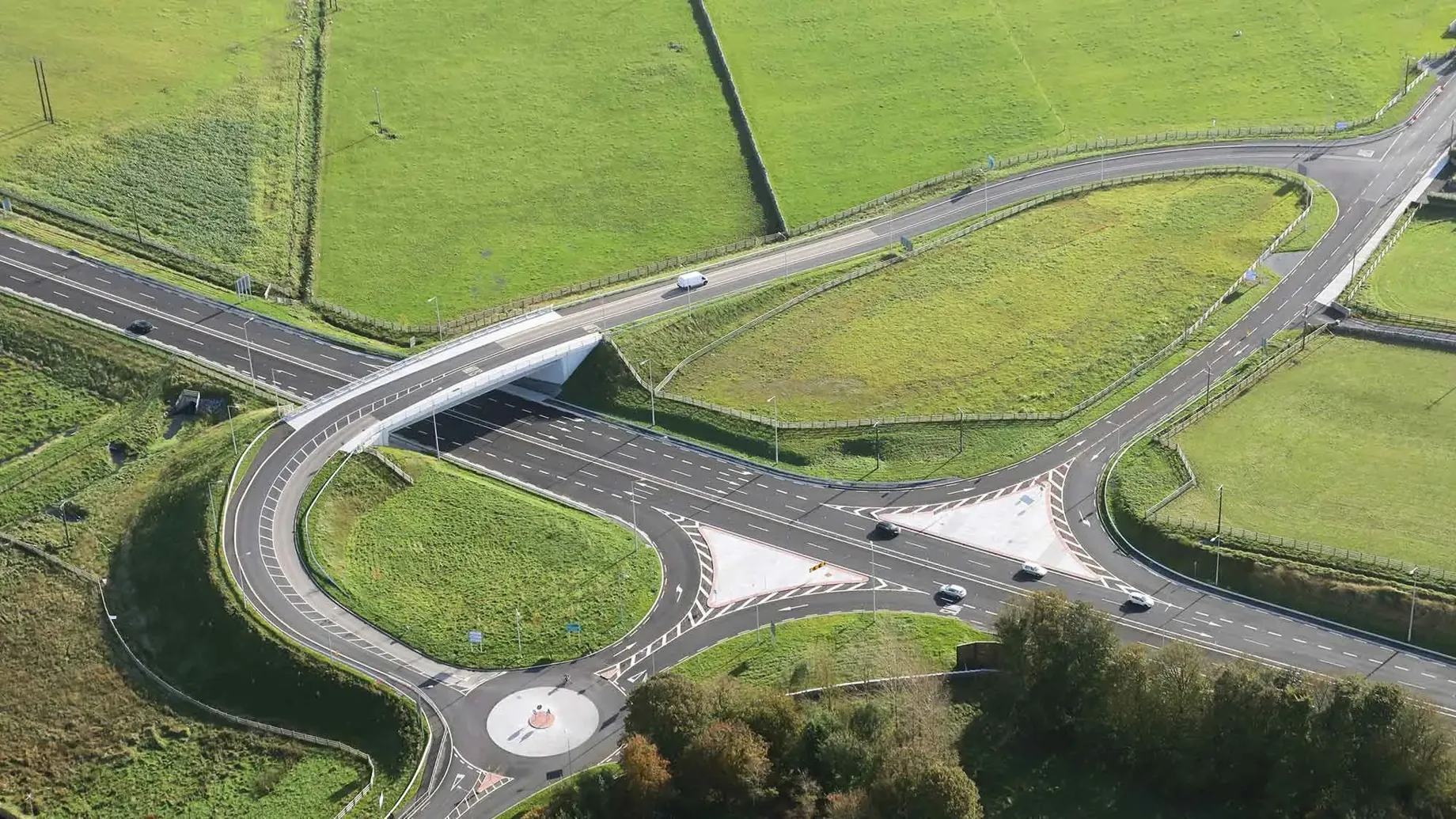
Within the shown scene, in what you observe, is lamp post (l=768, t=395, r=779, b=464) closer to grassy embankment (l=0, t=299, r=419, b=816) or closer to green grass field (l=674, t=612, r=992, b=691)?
green grass field (l=674, t=612, r=992, b=691)

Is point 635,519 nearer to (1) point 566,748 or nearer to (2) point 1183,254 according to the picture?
(1) point 566,748

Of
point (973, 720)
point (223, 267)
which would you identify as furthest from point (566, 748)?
point (223, 267)

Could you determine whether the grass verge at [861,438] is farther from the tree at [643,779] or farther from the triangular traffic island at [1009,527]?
the tree at [643,779]

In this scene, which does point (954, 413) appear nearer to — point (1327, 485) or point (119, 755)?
point (1327, 485)

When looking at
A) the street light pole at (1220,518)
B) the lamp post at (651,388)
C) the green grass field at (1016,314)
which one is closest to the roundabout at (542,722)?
the lamp post at (651,388)

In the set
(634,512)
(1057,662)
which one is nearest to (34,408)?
(634,512)

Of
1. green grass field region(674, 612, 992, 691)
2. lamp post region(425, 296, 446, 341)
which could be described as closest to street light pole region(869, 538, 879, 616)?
green grass field region(674, 612, 992, 691)

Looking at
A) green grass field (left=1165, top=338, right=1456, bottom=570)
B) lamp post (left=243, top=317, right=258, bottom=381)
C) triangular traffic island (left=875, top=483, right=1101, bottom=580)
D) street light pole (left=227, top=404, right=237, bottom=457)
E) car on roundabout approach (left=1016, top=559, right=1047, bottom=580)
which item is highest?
lamp post (left=243, top=317, right=258, bottom=381)
